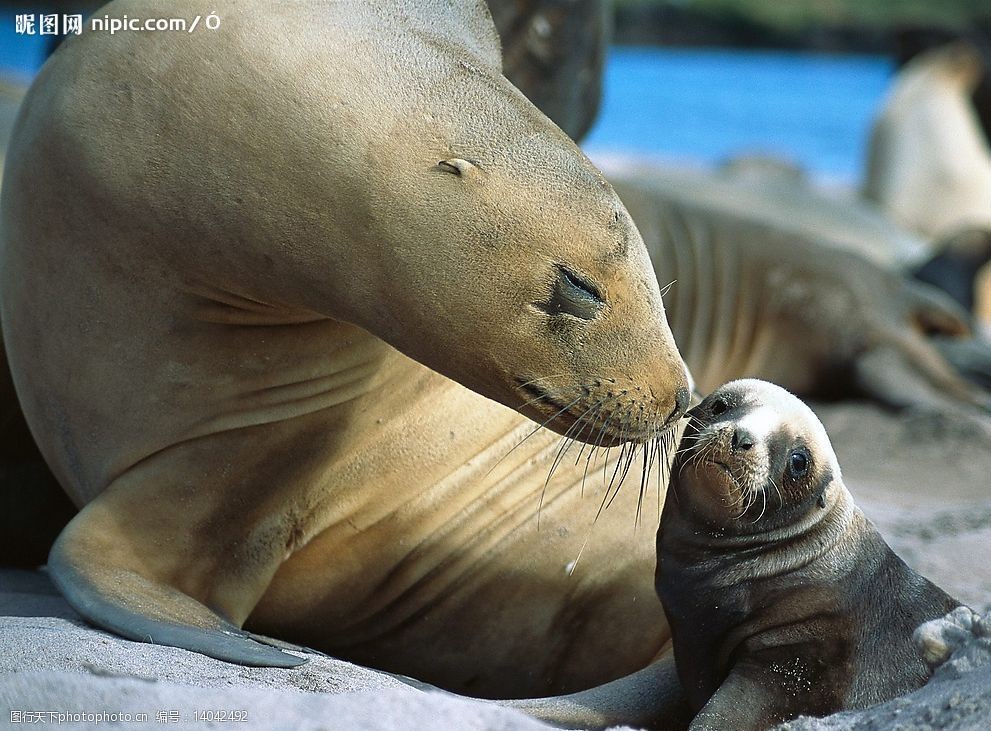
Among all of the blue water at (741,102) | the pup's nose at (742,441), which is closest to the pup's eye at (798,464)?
the pup's nose at (742,441)

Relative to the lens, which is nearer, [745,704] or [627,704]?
[745,704]

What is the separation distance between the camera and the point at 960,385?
22.1 feet

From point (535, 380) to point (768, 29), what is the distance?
2448 centimetres

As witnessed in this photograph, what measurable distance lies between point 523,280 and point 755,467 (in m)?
0.70

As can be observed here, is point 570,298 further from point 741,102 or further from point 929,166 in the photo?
point 741,102

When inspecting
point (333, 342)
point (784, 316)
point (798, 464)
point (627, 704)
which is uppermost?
point (333, 342)

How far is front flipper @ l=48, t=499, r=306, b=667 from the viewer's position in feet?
8.95

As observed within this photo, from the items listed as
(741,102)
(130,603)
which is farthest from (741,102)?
(130,603)

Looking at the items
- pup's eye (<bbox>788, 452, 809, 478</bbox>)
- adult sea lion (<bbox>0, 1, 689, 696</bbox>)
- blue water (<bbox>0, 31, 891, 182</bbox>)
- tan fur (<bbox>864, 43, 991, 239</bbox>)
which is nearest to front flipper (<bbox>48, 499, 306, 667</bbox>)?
adult sea lion (<bbox>0, 1, 689, 696</bbox>)

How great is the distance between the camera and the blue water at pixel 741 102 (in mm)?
22969

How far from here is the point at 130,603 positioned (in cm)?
286

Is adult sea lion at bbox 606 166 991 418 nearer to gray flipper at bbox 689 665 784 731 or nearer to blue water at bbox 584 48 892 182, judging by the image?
gray flipper at bbox 689 665 784 731

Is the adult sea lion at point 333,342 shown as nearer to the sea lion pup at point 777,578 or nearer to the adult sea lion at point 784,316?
the sea lion pup at point 777,578

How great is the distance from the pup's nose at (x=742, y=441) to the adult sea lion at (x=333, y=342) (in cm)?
33
